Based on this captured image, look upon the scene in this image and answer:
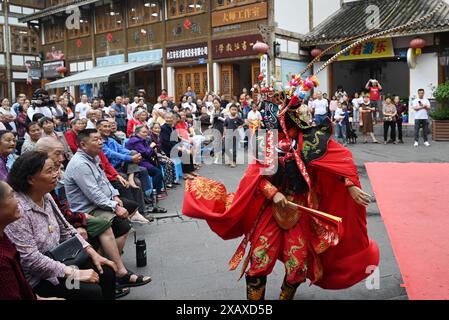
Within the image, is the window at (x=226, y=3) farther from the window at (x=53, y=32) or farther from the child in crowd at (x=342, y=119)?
the window at (x=53, y=32)

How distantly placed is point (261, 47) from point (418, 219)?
35.0ft

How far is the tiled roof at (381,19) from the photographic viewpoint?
1443 centimetres

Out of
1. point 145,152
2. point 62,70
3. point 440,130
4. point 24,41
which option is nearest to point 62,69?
point 62,70

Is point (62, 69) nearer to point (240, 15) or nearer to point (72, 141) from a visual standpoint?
point (240, 15)

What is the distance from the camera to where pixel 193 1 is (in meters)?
18.2

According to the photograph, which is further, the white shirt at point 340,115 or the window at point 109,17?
the window at point 109,17

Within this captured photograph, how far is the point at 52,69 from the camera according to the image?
25359 mm

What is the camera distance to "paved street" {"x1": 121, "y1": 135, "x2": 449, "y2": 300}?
3814mm

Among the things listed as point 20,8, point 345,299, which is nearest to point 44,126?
point 345,299

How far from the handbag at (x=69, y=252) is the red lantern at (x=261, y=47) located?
13.0 meters

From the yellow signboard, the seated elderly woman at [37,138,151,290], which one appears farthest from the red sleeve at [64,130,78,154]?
the yellow signboard

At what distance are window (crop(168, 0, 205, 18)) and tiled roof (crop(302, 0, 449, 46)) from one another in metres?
4.25

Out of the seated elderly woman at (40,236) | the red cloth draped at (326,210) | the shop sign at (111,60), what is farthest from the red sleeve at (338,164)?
the shop sign at (111,60)
